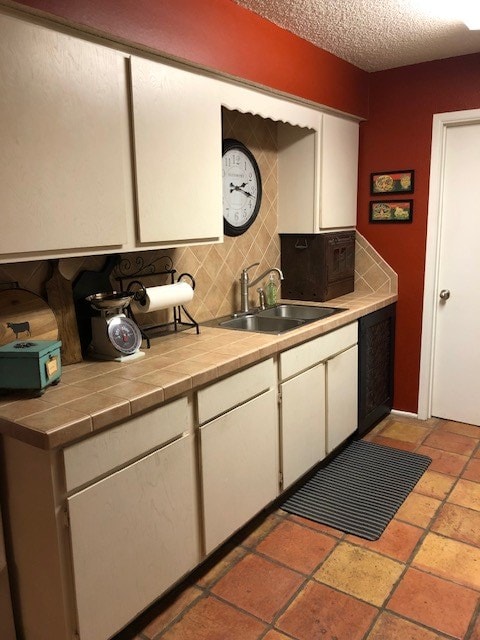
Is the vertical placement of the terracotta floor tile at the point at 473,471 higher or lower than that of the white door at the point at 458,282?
lower

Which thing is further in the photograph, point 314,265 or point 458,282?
point 458,282

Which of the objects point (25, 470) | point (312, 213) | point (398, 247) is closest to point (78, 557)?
point (25, 470)

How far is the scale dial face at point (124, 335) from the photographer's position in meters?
2.11

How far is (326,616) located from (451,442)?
1.76 metres

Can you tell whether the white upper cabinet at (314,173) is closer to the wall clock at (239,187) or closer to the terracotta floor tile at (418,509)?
the wall clock at (239,187)

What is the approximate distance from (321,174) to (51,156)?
192 centimetres

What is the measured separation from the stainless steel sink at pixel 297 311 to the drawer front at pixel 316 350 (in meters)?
0.16

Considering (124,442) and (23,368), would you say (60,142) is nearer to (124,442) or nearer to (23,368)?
(23,368)

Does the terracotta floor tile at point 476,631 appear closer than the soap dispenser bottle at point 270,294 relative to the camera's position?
Yes

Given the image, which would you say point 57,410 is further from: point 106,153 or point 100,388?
point 106,153

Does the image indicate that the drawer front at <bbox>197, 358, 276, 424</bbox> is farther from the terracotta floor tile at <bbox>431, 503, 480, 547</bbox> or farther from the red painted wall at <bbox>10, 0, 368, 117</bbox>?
the red painted wall at <bbox>10, 0, 368, 117</bbox>

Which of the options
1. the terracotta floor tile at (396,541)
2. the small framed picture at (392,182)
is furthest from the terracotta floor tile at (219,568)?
the small framed picture at (392,182)

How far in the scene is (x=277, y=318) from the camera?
299 cm

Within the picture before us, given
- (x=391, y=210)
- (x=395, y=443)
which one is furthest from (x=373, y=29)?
(x=395, y=443)
